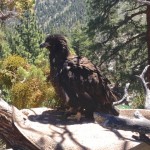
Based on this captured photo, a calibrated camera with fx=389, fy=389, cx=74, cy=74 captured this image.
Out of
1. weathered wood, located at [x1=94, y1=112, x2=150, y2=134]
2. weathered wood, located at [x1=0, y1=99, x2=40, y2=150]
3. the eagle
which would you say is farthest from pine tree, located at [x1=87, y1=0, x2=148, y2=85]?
weathered wood, located at [x1=94, y1=112, x2=150, y2=134]

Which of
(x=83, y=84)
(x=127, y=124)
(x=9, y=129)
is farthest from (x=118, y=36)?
(x=127, y=124)

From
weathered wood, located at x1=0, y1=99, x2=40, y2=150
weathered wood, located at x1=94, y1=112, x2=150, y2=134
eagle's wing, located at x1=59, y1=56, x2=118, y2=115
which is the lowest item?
weathered wood, located at x1=0, y1=99, x2=40, y2=150

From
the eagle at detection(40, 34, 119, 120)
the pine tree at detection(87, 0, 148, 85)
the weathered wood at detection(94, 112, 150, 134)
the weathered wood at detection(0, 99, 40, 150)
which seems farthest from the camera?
the pine tree at detection(87, 0, 148, 85)

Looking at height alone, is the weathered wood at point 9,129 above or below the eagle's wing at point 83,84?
below

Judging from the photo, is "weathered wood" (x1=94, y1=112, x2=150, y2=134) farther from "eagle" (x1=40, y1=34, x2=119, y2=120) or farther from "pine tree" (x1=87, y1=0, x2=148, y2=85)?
"pine tree" (x1=87, y1=0, x2=148, y2=85)

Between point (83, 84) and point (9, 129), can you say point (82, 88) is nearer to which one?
point (83, 84)

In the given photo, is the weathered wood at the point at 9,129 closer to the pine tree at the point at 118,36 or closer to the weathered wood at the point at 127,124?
the weathered wood at the point at 127,124

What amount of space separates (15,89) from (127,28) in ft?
31.7

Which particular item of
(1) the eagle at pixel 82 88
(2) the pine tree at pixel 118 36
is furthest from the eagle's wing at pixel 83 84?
(2) the pine tree at pixel 118 36

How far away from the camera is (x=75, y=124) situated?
10.1 feet

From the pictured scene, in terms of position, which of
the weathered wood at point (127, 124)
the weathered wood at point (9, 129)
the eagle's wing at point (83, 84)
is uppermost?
the weathered wood at point (127, 124)

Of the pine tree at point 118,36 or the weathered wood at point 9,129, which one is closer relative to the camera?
the weathered wood at point 9,129

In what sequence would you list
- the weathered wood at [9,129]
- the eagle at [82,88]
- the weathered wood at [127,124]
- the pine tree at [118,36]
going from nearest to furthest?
1. the weathered wood at [127,124]
2. the weathered wood at [9,129]
3. the eagle at [82,88]
4. the pine tree at [118,36]

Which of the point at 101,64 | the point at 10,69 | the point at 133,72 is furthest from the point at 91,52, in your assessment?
the point at 10,69
